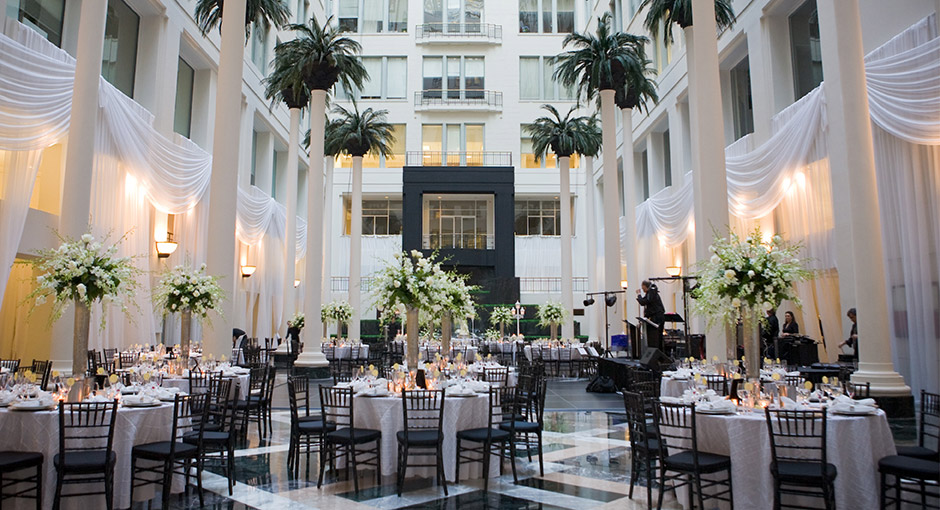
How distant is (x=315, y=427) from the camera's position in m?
6.28

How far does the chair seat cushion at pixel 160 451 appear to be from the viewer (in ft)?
16.5

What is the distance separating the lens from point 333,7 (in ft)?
113

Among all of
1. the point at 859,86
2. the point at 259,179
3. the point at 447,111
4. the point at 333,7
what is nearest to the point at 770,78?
the point at 859,86

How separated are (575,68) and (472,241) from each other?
1660cm

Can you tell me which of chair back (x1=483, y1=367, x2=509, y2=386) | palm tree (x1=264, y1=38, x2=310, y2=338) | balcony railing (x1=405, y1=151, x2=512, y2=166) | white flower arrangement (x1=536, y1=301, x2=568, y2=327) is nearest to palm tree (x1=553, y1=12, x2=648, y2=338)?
white flower arrangement (x1=536, y1=301, x2=568, y2=327)

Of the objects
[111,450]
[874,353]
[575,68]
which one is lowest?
[111,450]

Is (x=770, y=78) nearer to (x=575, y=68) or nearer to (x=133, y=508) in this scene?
(x=575, y=68)

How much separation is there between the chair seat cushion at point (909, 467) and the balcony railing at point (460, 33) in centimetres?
3285

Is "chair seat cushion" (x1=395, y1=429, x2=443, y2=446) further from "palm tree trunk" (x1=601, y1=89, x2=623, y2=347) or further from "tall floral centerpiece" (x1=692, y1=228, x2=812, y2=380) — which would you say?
"palm tree trunk" (x1=601, y1=89, x2=623, y2=347)

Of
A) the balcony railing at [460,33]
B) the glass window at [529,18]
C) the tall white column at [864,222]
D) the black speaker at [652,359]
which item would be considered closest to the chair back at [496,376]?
the black speaker at [652,359]

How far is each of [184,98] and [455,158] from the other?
17659mm

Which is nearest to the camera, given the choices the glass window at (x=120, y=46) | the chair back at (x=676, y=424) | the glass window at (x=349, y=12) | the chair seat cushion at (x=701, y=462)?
the chair seat cushion at (x=701, y=462)

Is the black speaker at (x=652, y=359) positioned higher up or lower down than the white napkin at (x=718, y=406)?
higher up

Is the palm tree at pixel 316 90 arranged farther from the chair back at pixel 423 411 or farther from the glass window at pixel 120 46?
the chair back at pixel 423 411
